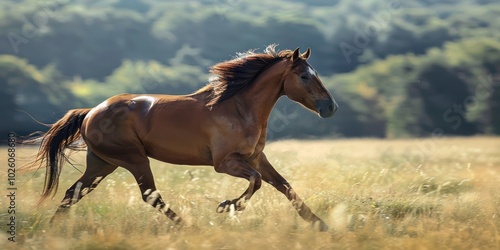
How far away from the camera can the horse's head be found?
7262 mm

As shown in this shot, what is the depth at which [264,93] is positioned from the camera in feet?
24.3

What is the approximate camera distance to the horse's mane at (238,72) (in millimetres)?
7504

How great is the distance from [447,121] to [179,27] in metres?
28.7

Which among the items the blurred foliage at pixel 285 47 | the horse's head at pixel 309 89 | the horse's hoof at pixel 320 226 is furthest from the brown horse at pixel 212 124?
the blurred foliage at pixel 285 47

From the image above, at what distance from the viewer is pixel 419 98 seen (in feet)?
132

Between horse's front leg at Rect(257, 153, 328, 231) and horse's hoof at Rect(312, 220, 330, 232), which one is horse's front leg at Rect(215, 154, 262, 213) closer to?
horse's front leg at Rect(257, 153, 328, 231)

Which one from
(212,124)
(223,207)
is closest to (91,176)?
(212,124)

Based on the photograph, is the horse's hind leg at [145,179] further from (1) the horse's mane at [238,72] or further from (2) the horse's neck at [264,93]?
(2) the horse's neck at [264,93]

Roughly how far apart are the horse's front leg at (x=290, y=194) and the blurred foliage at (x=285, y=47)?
76.9ft

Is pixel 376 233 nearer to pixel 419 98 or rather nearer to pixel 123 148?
pixel 123 148

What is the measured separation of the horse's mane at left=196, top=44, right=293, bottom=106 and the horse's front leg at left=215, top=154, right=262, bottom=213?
0.66 meters

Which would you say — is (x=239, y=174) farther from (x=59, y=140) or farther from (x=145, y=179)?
(x=59, y=140)

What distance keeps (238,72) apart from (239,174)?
1097 millimetres

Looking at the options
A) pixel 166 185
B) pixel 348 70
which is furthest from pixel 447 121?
pixel 166 185
